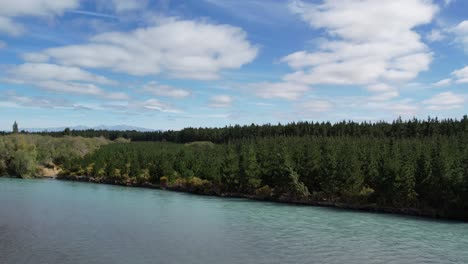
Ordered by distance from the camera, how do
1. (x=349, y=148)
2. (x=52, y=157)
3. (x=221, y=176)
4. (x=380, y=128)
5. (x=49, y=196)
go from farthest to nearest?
(x=380, y=128) < (x=52, y=157) < (x=221, y=176) < (x=349, y=148) < (x=49, y=196)

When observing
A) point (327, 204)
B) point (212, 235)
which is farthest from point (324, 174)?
point (212, 235)

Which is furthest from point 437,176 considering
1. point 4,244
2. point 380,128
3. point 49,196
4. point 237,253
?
point 380,128

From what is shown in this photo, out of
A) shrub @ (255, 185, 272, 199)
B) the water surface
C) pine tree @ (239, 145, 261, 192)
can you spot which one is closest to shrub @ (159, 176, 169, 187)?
pine tree @ (239, 145, 261, 192)

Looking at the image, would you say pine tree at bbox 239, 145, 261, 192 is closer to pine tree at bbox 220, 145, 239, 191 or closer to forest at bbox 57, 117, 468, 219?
forest at bbox 57, 117, 468, 219

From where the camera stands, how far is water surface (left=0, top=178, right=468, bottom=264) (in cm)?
3588

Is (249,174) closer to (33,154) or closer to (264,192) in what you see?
(264,192)

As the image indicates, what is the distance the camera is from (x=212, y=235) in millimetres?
46531

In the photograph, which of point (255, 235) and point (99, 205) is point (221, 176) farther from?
point (255, 235)

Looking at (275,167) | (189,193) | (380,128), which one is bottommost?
(189,193)

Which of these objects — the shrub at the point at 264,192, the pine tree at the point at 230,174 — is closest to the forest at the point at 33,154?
the pine tree at the point at 230,174

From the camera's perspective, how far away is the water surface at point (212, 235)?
118 feet

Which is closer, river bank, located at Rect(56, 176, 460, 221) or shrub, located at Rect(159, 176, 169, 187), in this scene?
river bank, located at Rect(56, 176, 460, 221)

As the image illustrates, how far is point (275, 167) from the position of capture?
Result: 92875 millimetres

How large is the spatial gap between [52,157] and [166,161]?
57.7 meters
